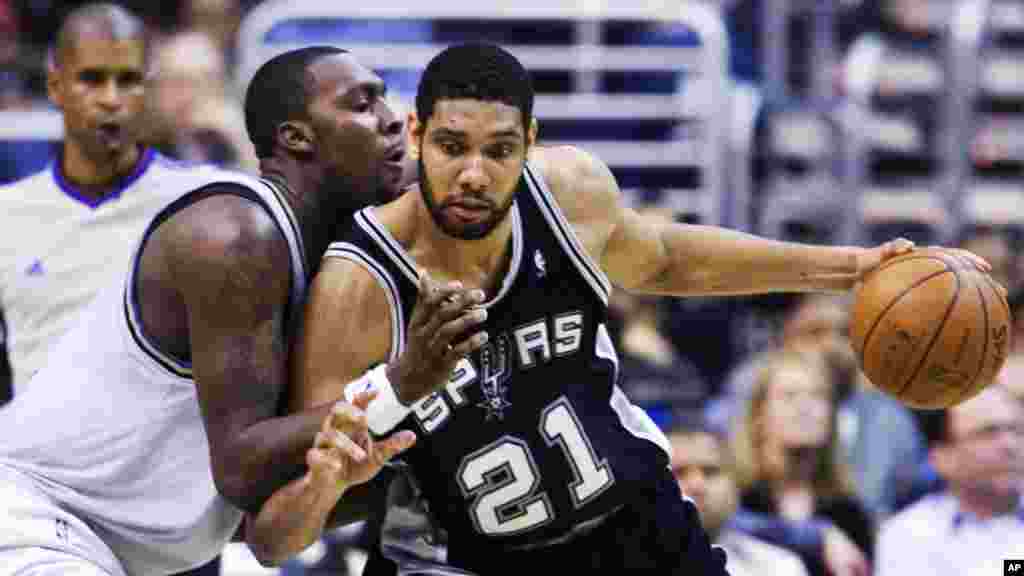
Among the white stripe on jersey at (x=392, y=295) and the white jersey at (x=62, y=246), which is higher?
the white stripe on jersey at (x=392, y=295)

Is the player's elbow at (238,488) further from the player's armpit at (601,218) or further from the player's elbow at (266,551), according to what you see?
the player's armpit at (601,218)

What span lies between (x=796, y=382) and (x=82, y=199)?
9.55 ft

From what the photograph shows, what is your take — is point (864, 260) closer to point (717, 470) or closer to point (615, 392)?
point (615, 392)

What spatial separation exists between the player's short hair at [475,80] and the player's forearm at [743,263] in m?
0.77

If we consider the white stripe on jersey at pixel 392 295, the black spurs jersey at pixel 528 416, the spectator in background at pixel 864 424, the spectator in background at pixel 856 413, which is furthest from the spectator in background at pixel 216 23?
the white stripe on jersey at pixel 392 295

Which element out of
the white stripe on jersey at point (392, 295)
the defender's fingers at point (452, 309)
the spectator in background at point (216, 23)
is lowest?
the spectator in background at point (216, 23)

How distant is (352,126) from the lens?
14.4 feet

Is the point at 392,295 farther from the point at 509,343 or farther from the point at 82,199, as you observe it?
the point at 82,199

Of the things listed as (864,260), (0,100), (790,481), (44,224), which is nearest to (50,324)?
(44,224)

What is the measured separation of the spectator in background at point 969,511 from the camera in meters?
6.65

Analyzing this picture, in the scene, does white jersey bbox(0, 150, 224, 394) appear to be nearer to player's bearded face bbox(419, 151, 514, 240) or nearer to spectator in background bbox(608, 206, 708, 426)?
player's bearded face bbox(419, 151, 514, 240)

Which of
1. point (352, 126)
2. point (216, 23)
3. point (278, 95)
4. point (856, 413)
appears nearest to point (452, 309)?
point (352, 126)

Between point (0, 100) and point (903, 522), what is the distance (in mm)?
4472

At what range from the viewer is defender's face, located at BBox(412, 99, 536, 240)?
406cm
